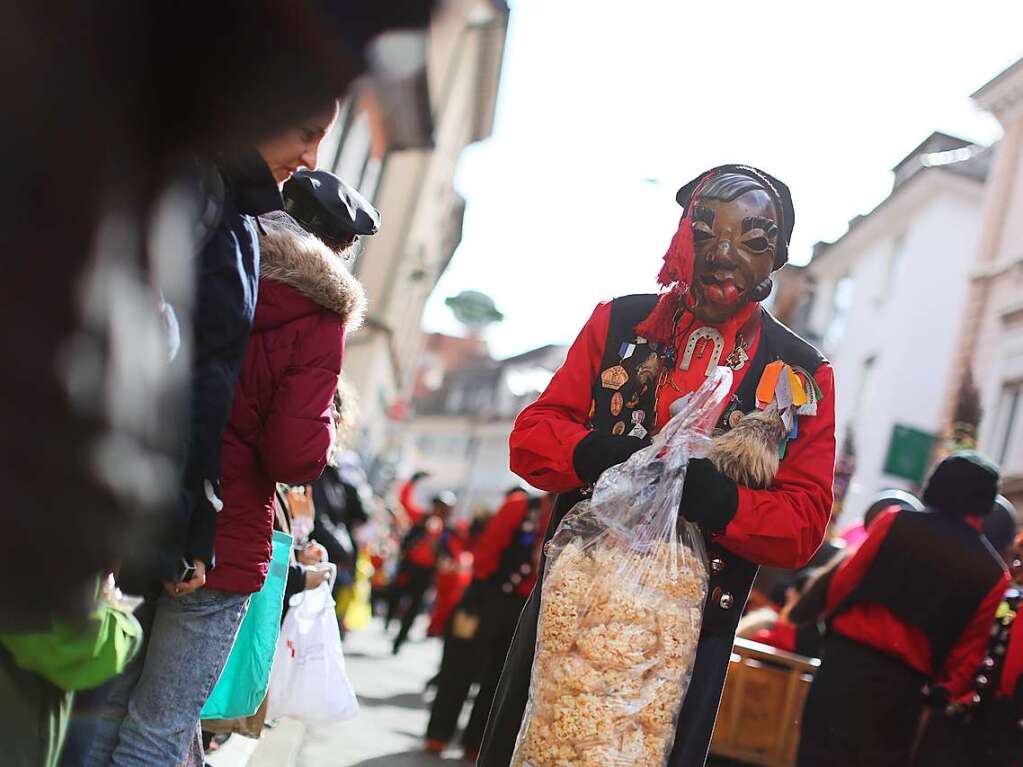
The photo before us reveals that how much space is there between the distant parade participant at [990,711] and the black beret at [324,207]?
355 centimetres

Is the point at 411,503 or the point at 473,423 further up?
the point at 473,423

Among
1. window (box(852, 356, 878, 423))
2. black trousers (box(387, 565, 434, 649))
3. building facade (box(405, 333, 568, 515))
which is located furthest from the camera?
building facade (box(405, 333, 568, 515))

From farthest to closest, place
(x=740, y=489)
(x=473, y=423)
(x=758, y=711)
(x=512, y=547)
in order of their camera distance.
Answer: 1. (x=473, y=423)
2. (x=512, y=547)
3. (x=758, y=711)
4. (x=740, y=489)

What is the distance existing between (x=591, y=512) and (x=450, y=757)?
5.36m

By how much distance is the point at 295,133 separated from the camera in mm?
2846

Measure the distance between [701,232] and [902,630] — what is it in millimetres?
3099

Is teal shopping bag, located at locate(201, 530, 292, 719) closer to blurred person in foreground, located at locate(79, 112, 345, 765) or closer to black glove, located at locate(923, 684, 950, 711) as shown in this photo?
blurred person in foreground, located at locate(79, 112, 345, 765)

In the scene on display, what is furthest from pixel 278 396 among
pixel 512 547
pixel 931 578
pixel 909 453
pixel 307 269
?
pixel 909 453

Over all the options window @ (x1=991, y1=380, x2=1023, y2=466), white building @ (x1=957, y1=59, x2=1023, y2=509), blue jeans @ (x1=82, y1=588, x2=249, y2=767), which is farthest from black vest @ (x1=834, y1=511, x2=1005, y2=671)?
window @ (x1=991, y1=380, x2=1023, y2=466)

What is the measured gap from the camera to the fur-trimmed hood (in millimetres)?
3459

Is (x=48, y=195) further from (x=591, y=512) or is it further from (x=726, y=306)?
(x=726, y=306)

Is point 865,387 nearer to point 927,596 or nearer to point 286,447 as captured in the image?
point 927,596

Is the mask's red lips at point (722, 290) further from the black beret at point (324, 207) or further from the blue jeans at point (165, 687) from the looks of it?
the blue jeans at point (165, 687)

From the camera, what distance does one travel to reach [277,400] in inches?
134
